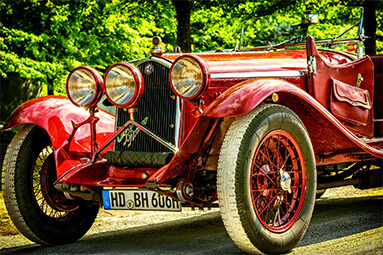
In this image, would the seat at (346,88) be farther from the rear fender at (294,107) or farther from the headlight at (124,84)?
the headlight at (124,84)

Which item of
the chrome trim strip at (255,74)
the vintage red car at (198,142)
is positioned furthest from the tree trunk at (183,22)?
the chrome trim strip at (255,74)

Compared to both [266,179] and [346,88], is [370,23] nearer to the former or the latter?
[346,88]

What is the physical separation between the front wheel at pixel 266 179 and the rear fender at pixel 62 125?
4.84 ft

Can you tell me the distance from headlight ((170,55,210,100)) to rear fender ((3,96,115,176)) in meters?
1.06

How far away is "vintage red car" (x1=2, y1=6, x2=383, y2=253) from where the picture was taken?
147 inches

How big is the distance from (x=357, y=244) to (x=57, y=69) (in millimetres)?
11636

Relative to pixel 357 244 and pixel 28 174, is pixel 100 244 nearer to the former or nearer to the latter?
pixel 28 174

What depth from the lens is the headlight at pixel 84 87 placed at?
4566 mm

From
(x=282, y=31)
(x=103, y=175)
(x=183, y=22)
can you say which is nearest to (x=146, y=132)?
(x=103, y=175)

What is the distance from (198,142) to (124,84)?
2.63 ft

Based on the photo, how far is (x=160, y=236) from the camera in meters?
4.80

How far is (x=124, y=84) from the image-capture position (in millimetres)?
4309

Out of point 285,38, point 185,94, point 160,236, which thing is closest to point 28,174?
point 160,236

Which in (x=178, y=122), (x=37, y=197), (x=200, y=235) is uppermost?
(x=178, y=122)
